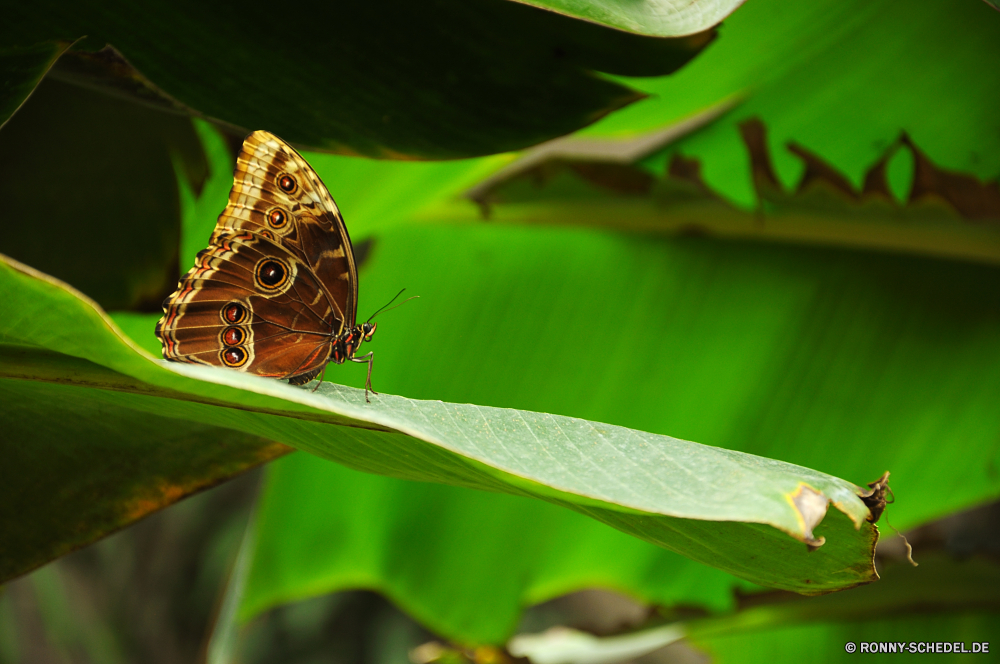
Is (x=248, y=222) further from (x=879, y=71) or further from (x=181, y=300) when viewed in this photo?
(x=879, y=71)

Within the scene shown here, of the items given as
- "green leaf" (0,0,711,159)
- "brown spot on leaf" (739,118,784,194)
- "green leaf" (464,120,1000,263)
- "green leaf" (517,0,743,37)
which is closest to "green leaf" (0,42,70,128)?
"green leaf" (0,0,711,159)

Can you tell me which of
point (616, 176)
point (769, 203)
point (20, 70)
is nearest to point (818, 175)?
point (769, 203)

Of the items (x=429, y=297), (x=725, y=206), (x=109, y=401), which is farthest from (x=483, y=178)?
(x=109, y=401)

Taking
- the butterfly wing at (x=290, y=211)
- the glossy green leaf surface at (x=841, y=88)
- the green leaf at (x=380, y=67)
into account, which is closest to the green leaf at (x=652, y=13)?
the green leaf at (x=380, y=67)

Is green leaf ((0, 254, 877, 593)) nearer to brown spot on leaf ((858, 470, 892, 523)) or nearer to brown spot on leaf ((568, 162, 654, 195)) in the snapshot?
brown spot on leaf ((858, 470, 892, 523))

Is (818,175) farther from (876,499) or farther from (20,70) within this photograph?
(20,70)
